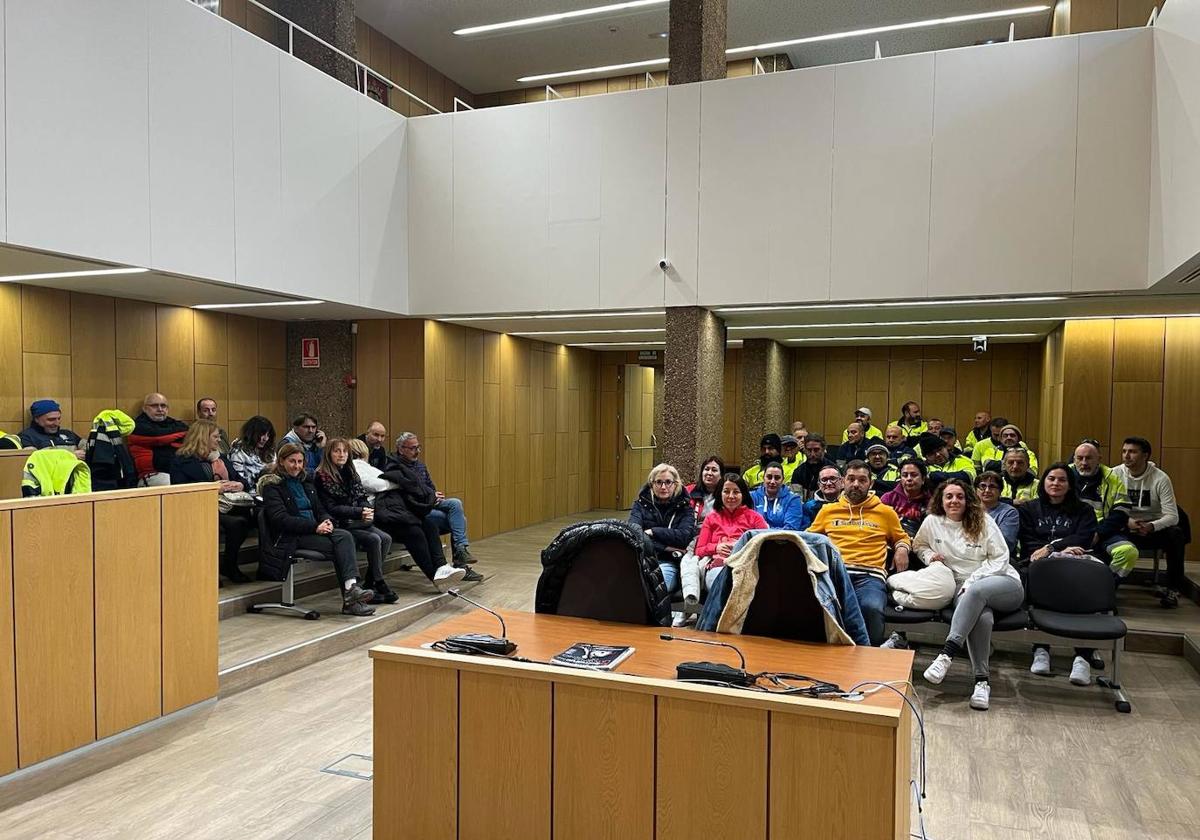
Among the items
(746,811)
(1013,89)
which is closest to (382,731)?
(746,811)

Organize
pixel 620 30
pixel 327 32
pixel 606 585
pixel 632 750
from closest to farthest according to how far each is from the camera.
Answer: pixel 632 750 → pixel 606 585 → pixel 327 32 → pixel 620 30

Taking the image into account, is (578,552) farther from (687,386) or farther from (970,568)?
(687,386)

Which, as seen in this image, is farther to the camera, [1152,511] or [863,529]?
[1152,511]

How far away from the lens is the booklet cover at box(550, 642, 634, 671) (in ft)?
9.07

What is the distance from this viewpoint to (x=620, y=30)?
35.3ft

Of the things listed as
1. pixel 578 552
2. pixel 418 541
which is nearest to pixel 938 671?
pixel 578 552

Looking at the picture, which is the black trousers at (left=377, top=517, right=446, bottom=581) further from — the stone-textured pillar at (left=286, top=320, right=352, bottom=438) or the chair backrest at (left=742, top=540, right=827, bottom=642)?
the chair backrest at (left=742, top=540, right=827, bottom=642)

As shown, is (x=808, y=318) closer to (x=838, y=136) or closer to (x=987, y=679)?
(x=838, y=136)

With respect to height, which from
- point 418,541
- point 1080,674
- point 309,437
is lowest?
point 1080,674

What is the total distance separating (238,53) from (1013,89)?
21.2ft

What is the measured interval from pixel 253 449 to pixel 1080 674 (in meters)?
7.01

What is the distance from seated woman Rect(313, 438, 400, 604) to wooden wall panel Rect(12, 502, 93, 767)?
2.61 meters

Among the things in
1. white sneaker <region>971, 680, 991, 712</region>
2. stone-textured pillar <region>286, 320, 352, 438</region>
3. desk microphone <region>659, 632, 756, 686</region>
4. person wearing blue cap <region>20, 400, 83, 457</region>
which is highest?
stone-textured pillar <region>286, 320, 352, 438</region>

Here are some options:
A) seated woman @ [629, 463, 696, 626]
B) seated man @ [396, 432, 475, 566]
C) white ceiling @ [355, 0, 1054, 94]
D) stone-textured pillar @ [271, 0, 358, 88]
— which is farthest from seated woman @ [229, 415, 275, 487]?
white ceiling @ [355, 0, 1054, 94]
